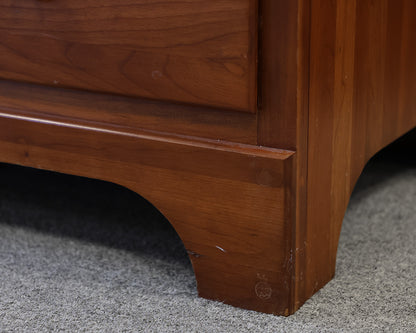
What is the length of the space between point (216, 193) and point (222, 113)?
9 cm

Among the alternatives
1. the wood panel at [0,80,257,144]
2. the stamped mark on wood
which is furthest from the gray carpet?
the wood panel at [0,80,257,144]

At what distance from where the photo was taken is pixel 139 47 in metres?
0.78

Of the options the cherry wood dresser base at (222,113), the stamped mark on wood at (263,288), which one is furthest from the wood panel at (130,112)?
the stamped mark on wood at (263,288)

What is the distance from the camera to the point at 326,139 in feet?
2.56

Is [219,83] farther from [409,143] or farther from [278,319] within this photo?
[409,143]

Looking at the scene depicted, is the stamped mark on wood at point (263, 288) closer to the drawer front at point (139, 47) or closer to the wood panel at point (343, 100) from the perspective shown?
the wood panel at point (343, 100)

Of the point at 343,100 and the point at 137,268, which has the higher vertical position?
the point at 343,100

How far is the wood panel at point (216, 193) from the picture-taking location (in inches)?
29.4

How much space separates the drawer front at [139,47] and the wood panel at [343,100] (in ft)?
0.27

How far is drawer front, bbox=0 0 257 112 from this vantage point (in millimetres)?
724

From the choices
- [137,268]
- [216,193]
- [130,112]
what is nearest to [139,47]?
[130,112]

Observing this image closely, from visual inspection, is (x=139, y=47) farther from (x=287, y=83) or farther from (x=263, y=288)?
(x=263, y=288)

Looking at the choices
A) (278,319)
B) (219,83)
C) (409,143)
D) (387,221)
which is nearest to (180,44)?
(219,83)

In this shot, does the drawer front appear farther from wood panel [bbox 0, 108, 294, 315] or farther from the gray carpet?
the gray carpet
